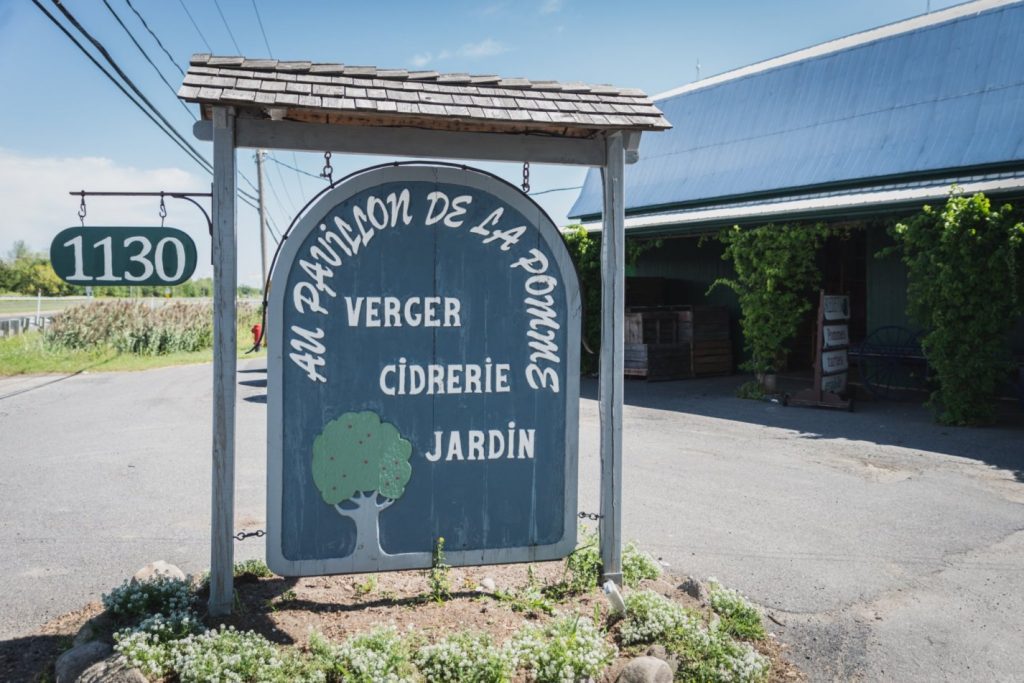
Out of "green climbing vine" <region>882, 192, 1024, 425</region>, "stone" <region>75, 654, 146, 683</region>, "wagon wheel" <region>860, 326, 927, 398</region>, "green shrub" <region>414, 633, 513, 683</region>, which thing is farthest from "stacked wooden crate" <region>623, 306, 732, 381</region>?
"stone" <region>75, 654, 146, 683</region>

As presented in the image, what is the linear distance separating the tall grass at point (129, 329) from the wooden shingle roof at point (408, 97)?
926 inches

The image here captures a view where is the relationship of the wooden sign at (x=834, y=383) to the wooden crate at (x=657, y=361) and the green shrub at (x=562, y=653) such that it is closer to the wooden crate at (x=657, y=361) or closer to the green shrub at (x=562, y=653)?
the wooden crate at (x=657, y=361)

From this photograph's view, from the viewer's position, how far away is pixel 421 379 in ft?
14.8

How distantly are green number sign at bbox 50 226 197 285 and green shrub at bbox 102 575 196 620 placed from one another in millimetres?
1667

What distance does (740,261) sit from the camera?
1544 cm

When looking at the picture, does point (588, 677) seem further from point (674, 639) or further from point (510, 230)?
point (510, 230)

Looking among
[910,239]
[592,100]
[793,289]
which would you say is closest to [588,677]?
[592,100]

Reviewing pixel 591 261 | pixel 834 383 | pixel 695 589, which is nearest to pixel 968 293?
pixel 834 383

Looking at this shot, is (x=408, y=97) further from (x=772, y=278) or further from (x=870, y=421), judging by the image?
(x=772, y=278)

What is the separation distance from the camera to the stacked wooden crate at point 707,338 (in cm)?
1853

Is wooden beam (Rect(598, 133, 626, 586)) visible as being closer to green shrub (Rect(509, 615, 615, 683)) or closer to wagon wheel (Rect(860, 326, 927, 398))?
green shrub (Rect(509, 615, 615, 683))

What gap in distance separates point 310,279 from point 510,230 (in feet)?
3.83

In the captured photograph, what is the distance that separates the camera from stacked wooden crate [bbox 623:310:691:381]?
58.7 feet

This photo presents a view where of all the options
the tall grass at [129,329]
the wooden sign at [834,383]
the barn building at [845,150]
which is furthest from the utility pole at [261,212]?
the wooden sign at [834,383]
